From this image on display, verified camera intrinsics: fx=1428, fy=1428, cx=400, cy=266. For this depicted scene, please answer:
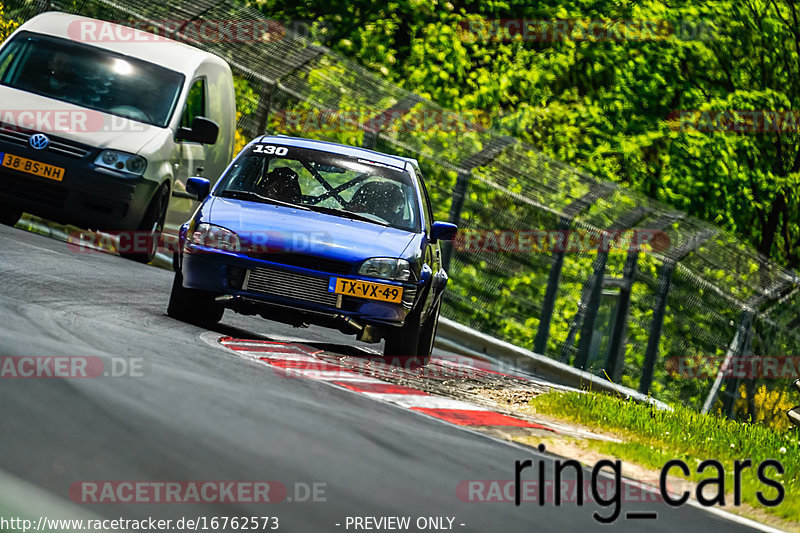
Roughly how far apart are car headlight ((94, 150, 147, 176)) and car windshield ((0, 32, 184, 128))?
93 cm

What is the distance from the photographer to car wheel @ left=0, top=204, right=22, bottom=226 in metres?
15.4

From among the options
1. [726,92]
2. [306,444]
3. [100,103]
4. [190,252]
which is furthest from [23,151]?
[726,92]

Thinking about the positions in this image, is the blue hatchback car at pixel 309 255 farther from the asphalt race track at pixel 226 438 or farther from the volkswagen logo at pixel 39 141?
the volkswagen logo at pixel 39 141

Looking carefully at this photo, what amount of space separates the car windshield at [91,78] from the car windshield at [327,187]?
3.11m

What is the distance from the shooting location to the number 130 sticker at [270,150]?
1220 cm

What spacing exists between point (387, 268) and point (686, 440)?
261cm

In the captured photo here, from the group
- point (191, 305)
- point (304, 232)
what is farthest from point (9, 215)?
point (304, 232)

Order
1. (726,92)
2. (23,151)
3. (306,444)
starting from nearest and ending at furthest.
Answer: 1. (306,444)
2. (23,151)
3. (726,92)

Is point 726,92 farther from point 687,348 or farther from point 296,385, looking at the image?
point 296,385

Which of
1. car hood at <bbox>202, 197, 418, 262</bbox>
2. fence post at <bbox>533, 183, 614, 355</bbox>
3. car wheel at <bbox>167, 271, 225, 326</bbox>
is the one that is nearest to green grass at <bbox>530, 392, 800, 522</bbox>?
car hood at <bbox>202, 197, 418, 262</bbox>

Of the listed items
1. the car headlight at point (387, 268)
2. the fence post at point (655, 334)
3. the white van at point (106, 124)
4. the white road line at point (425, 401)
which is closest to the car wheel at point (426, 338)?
the car headlight at point (387, 268)

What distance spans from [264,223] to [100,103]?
460 centimetres

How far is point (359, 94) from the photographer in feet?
60.4

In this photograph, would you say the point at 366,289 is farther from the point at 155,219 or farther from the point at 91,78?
the point at 91,78
